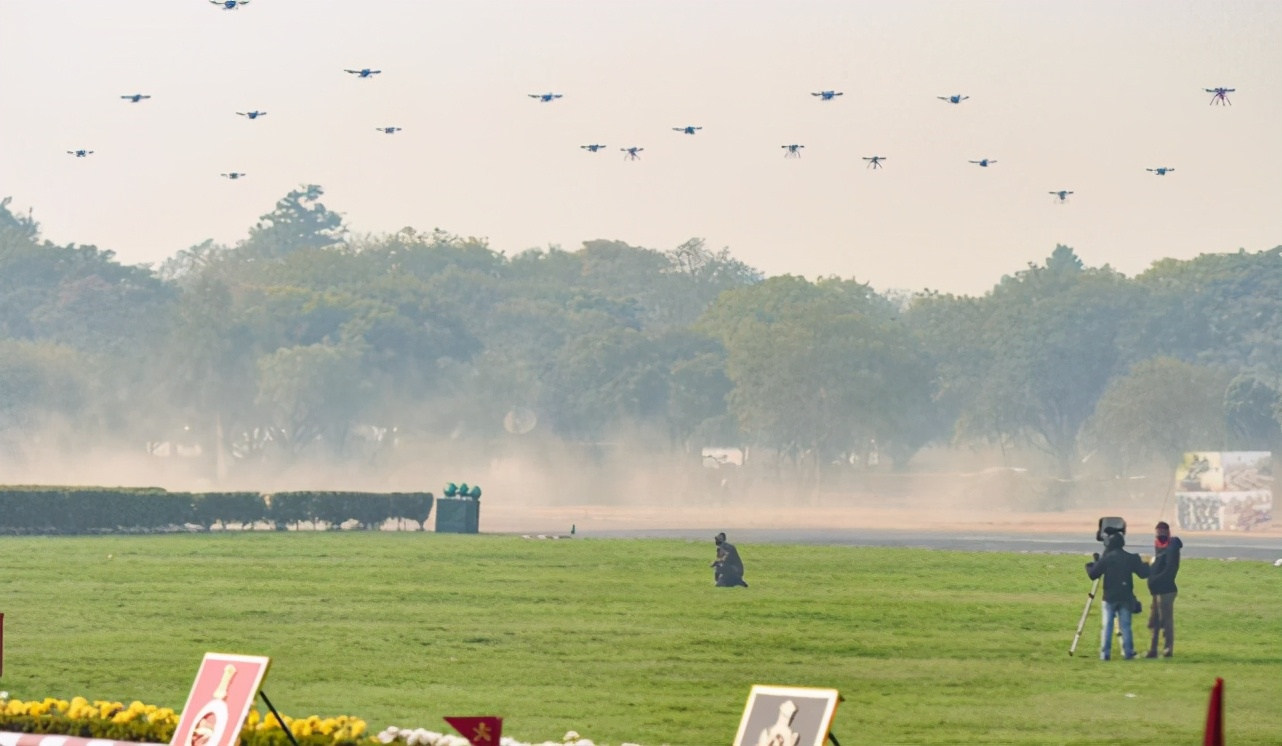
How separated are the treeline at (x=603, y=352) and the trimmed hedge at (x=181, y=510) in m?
20.9

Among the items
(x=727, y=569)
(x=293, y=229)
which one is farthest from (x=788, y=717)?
(x=293, y=229)

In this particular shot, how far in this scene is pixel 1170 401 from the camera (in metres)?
67.8

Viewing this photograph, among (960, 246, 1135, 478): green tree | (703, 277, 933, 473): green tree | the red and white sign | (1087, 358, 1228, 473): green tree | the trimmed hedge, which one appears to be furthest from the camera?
(703, 277, 933, 473): green tree

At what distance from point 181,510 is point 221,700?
39353 mm

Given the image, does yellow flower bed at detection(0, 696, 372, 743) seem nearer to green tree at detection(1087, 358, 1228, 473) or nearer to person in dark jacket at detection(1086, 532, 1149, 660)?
person in dark jacket at detection(1086, 532, 1149, 660)

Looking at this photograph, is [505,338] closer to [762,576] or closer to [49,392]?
[49,392]

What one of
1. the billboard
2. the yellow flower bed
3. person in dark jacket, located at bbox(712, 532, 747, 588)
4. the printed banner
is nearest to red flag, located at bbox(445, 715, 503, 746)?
the printed banner

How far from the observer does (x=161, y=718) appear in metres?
17.3

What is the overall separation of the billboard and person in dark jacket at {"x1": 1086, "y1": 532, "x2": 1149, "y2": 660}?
33500 mm

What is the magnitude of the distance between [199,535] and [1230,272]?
122 ft

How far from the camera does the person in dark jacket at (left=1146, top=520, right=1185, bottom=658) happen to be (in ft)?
81.7

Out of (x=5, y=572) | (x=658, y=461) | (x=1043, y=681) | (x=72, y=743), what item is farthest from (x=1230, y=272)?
(x=72, y=743)

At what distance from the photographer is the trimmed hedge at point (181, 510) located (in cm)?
5091

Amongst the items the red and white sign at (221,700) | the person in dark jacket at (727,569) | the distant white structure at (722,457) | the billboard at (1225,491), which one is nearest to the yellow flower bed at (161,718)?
the red and white sign at (221,700)
